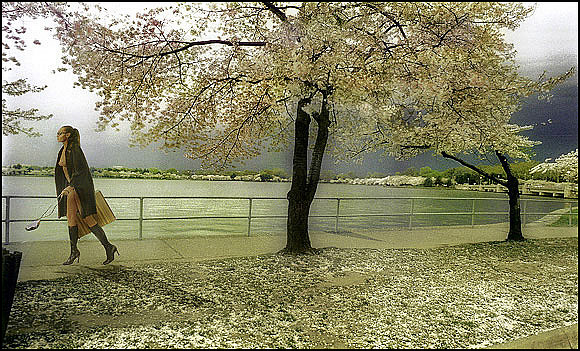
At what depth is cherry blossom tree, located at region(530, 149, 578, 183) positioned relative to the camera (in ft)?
12.4

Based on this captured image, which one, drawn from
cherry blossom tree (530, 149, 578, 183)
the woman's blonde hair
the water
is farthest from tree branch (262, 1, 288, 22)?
cherry blossom tree (530, 149, 578, 183)

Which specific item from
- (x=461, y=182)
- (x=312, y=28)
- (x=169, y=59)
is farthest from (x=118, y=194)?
(x=461, y=182)

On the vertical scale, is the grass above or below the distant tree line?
below

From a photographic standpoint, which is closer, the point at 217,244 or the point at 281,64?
the point at 281,64

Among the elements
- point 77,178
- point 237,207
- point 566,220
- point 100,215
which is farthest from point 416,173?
point 77,178

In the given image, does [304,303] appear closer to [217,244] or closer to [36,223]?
[217,244]

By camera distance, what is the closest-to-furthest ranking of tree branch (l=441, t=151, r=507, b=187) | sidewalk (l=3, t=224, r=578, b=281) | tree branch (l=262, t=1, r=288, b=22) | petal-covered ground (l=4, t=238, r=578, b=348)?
petal-covered ground (l=4, t=238, r=578, b=348) → sidewalk (l=3, t=224, r=578, b=281) → tree branch (l=262, t=1, r=288, b=22) → tree branch (l=441, t=151, r=507, b=187)

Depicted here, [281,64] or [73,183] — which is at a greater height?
[281,64]

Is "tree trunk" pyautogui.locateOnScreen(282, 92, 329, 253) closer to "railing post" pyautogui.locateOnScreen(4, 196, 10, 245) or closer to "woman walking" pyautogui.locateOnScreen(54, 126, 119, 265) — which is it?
"woman walking" pyautogui.locateOnScreen(54, 126, 119, 265)

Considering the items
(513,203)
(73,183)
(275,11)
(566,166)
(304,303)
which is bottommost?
(304,303)

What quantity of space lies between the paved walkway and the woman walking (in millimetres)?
270

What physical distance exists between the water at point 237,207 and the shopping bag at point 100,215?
78mm

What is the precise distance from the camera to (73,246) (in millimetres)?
3271

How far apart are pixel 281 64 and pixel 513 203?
2880 mm
